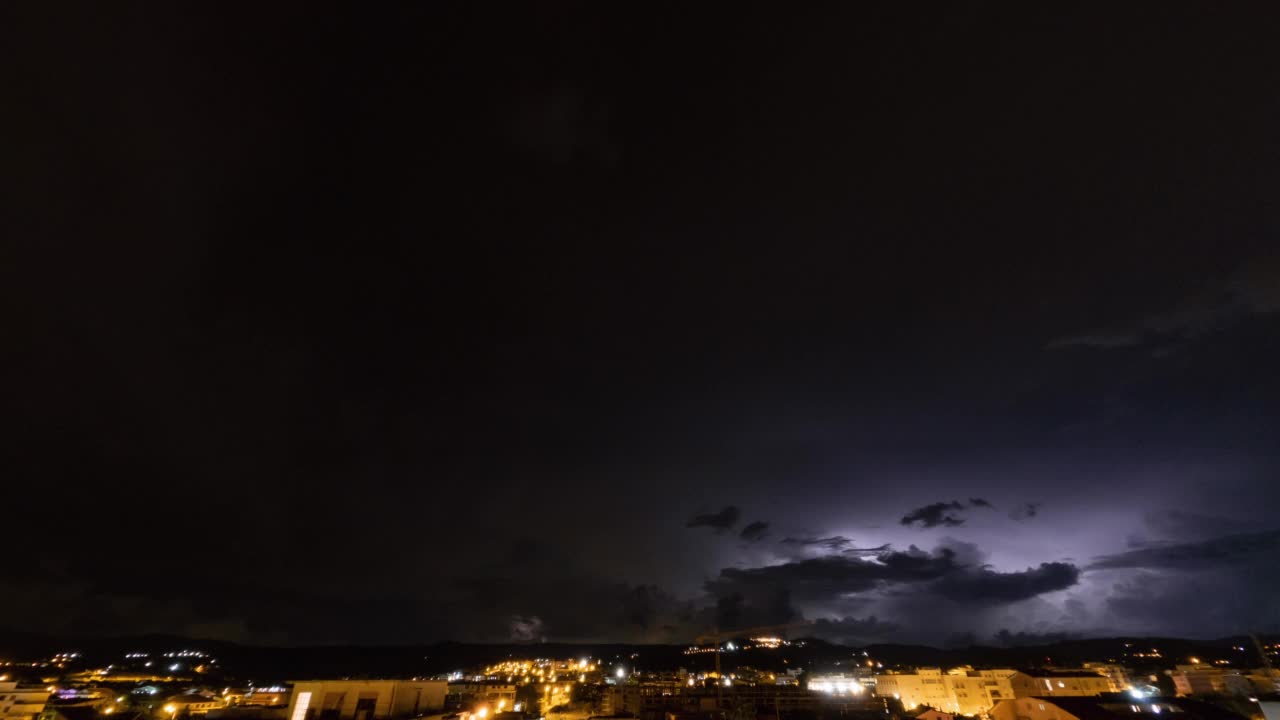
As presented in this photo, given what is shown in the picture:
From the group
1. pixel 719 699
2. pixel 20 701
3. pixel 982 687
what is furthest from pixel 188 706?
pixel 982 687

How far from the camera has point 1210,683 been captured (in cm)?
5791

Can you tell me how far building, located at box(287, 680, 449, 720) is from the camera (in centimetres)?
4200

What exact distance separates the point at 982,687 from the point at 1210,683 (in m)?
A: 21.7

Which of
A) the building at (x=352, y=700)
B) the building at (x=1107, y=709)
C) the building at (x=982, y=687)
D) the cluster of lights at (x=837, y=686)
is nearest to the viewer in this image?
the building at (x=1107, y=709)

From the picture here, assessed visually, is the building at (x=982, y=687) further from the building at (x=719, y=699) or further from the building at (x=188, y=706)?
the building at (x=188, y=706)

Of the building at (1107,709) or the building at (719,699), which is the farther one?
the building at (719,699)

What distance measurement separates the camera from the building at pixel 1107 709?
36844 millimetres

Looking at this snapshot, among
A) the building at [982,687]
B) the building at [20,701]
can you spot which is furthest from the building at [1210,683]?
the building at [20,701]

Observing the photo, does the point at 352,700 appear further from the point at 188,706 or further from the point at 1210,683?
the point at 1210,683

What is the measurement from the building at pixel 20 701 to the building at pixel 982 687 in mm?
82681

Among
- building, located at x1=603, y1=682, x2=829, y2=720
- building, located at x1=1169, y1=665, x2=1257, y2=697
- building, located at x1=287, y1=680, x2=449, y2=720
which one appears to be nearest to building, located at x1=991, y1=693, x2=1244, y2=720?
building, located at x1=603, y1=682, x2=829, y2=720

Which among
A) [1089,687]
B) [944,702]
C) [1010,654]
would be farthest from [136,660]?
[1010,654]

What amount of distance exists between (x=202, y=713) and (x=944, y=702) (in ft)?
240

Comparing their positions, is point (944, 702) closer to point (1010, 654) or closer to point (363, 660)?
point (1010, 654)
